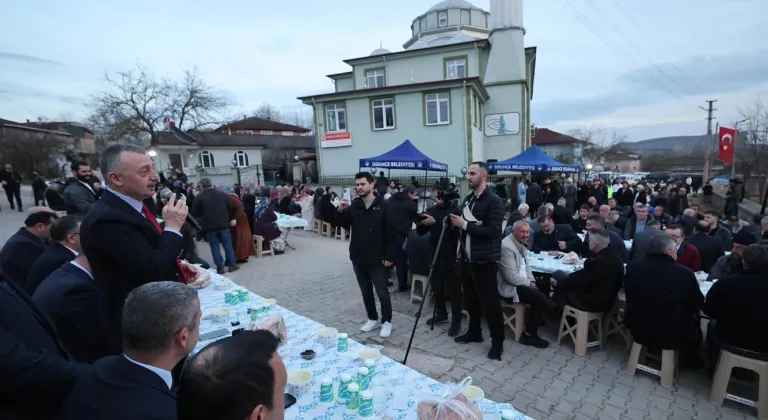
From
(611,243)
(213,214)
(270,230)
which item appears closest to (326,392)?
(611,243)

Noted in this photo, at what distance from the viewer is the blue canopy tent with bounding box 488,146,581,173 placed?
12.6m

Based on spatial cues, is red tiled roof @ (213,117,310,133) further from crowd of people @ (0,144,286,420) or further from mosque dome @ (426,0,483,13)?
crowd of people @ (0,144,286,420)

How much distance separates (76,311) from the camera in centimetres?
187

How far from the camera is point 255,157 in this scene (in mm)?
33844

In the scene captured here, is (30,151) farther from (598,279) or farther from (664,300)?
(664,300)

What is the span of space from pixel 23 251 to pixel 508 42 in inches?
901

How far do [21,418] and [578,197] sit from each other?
15.8 metres

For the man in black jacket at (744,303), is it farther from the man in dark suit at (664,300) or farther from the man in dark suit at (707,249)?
the man in dark suit at (707,249)

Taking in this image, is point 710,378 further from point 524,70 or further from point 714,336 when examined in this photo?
point 524,70

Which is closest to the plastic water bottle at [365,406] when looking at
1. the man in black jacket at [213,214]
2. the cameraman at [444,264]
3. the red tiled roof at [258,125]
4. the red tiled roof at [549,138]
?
the cameraman at [444,264]

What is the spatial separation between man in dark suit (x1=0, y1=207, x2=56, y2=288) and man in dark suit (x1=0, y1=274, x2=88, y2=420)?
2.45 m

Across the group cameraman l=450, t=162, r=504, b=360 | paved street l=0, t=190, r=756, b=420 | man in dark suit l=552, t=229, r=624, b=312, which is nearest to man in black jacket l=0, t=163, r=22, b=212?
paved street l=0, t=190, r=756, b=420

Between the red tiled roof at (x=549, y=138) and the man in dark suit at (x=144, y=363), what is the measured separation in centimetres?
4654

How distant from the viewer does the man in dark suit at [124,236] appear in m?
1.73
